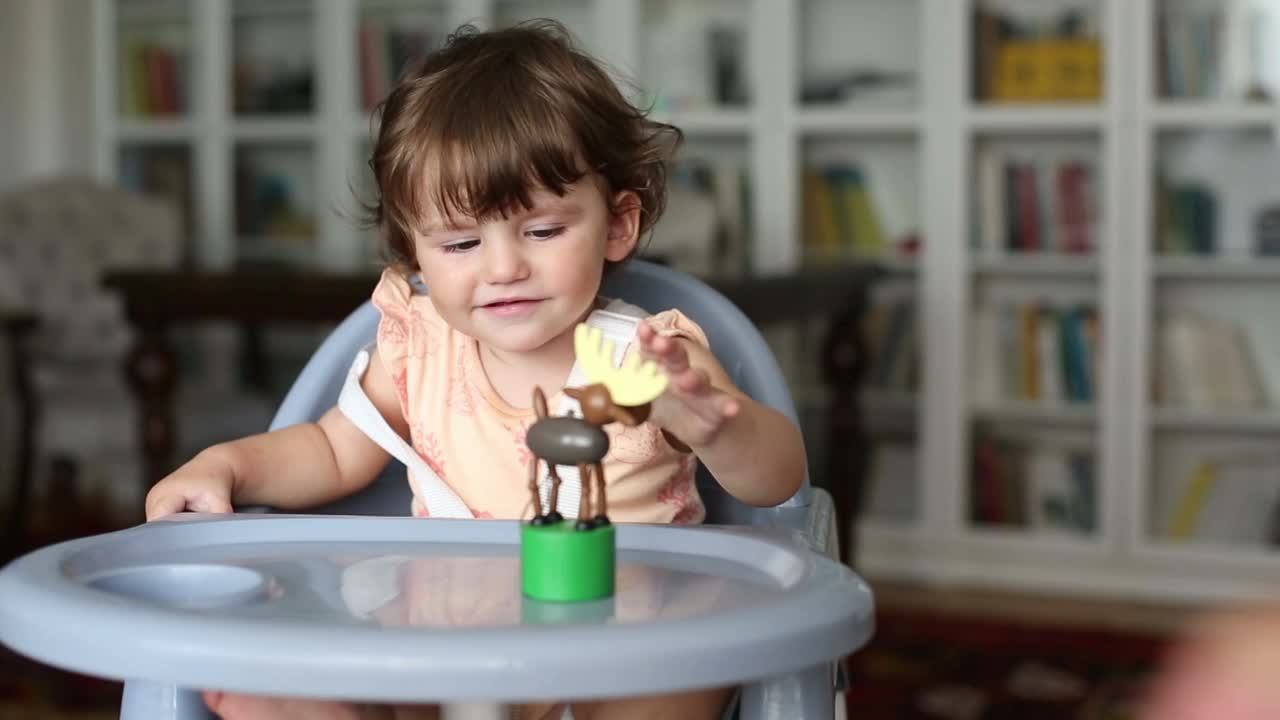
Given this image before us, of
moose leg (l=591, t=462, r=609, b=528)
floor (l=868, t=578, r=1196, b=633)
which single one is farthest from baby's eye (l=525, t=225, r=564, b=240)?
A: floor (l=868, t=578, r=1196, b=633)

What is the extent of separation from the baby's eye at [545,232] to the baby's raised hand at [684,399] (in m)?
0.26

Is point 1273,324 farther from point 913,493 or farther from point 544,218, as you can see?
point 544,218

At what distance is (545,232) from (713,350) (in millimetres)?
231

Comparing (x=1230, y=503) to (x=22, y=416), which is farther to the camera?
(x=1230, y=503)

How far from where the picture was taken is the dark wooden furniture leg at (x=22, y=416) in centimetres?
329

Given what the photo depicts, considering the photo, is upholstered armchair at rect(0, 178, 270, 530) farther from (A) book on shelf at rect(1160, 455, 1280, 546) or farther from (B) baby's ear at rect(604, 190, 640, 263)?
(B) baby's ear at rect(604, 190, 640, 263)

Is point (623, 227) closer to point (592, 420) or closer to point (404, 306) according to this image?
point (404, 306)

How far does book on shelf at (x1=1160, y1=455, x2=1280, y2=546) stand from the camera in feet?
11.1

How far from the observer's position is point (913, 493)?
3.67m

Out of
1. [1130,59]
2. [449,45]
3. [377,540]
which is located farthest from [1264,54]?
[377,540]

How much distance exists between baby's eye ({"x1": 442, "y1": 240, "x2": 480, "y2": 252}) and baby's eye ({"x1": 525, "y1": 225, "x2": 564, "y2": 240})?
4cm

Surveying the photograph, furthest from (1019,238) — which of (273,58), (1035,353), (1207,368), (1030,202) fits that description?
(273,58)

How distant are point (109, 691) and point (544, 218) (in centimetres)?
188

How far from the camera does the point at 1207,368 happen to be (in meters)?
3.45
